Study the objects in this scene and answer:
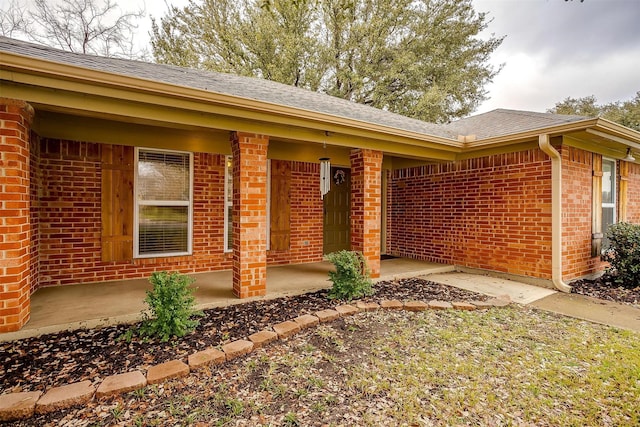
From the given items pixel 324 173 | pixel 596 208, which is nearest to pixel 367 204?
pixel 324 173

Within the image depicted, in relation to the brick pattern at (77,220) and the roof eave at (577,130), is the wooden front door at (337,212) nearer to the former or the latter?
the brick pattern at (77,220)

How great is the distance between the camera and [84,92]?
2.91 m

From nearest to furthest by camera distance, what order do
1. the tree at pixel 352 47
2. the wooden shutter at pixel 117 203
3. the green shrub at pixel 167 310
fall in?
the green shrub at pixel 167 310, the wooden shutter at pixel 117 203, the tree at pixel 352 47

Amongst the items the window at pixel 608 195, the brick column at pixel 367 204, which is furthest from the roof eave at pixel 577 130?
the brick column at pixel 367 204

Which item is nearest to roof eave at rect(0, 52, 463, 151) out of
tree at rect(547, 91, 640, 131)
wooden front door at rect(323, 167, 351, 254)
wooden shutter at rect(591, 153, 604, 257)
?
wooden front door at rect(323, 167, 351, 254)

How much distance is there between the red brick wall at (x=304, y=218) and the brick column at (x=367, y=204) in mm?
1636

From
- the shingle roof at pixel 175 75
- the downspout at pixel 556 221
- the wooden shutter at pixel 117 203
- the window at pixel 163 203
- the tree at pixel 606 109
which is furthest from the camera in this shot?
the tree at pixel 606 109

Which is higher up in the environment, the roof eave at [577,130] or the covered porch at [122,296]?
the roof eave at [577,130]

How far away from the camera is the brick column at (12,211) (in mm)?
2791

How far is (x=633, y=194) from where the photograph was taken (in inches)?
277

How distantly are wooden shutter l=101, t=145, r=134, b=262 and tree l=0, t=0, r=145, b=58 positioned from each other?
28.4 ft

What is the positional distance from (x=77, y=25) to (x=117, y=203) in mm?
9684

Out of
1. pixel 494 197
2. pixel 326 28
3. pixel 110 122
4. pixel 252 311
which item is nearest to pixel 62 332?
pixel 252 311

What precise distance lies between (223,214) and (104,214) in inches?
71.0
